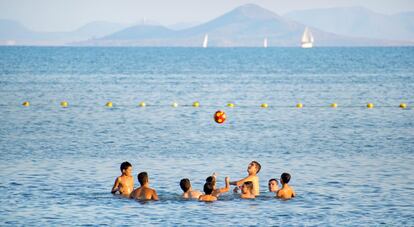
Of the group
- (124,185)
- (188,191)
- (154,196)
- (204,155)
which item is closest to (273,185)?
(188,191)

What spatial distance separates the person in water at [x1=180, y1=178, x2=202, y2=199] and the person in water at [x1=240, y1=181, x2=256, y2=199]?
1299mm

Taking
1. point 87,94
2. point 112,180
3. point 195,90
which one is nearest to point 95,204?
point 112,180

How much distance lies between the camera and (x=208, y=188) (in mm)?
26219

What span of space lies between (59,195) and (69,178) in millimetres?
3034

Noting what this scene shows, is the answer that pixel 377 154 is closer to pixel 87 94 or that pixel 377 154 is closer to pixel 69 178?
pixel 69 178

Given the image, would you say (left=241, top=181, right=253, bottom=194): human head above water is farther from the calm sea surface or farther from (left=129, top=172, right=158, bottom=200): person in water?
(left=129, top=172, right=158, bottom=200): person in water

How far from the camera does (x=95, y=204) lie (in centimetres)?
2591

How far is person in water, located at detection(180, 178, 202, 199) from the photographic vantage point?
1038 inches

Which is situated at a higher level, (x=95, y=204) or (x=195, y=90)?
(x=195, y=90)

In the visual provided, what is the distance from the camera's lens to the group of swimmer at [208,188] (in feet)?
86.3

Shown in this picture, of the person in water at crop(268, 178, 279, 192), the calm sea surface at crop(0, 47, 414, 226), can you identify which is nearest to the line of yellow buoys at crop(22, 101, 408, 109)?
the calm sea surface at crop(0, 47, 414, 226)

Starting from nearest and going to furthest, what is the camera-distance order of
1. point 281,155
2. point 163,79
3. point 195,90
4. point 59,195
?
1. point 59,195
2. point 281,155
3. point 195,90
4. point 163,79

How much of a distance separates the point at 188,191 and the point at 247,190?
5.75 ft

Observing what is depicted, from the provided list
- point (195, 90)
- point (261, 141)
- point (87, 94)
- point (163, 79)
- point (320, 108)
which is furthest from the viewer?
point (163, 79)
